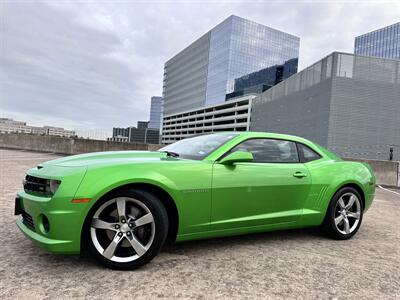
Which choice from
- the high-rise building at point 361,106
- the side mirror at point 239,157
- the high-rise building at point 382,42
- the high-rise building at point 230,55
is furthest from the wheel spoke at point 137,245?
the high-rise building at point 230,55

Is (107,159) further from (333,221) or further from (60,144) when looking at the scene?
(60,144)

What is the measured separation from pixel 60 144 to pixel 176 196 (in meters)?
16.4

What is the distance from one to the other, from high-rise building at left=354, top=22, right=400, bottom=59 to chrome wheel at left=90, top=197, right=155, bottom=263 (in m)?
92.4

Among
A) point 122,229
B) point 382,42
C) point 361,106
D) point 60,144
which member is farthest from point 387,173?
point 382,42

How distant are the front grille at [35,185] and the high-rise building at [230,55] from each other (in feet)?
314

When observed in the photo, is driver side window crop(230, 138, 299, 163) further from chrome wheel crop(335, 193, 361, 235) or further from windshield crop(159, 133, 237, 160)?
chrome wheel crop(335, 193, 361, 235)

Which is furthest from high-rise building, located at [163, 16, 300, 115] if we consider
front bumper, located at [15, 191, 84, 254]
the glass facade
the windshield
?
front bumper, located at [15, 191, 84, 254]

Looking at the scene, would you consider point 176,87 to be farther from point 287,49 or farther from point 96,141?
point 96,141

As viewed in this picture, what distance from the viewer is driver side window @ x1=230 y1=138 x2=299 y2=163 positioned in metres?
3.65

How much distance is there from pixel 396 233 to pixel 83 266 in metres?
4.28

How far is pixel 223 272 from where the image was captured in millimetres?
2832

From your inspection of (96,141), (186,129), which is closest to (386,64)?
(96,141)

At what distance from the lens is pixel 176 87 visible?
14525 centimetres

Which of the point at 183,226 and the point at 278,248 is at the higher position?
the point at 183,226
